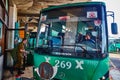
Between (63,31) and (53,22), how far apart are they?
1.30 ft

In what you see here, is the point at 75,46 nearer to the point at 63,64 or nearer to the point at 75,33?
the point at 75,33

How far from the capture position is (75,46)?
19.5 ft

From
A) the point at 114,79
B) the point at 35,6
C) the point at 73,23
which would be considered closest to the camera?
the point at 73,23

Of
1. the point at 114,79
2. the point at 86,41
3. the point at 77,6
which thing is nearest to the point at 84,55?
the point at 86,41

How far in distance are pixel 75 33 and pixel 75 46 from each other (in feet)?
1.26

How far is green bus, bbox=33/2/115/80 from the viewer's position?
5.73 m

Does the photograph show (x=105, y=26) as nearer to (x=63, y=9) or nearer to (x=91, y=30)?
(x=91, y=30)

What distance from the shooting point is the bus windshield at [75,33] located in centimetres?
586

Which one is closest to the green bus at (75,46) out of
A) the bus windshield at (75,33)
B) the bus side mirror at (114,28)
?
the bus windshield at (75,33)

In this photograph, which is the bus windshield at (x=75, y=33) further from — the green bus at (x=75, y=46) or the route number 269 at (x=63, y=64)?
the route number 269 at (x=63, y=64)

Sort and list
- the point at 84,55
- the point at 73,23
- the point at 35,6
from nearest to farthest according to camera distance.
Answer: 1. the point at 84,55
2. the point at 73,23
3. the point at 35,6

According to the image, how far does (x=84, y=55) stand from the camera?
18.9 ft

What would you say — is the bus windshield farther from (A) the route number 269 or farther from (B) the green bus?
(A) the route number 269

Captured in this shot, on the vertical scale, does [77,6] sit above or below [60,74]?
above
